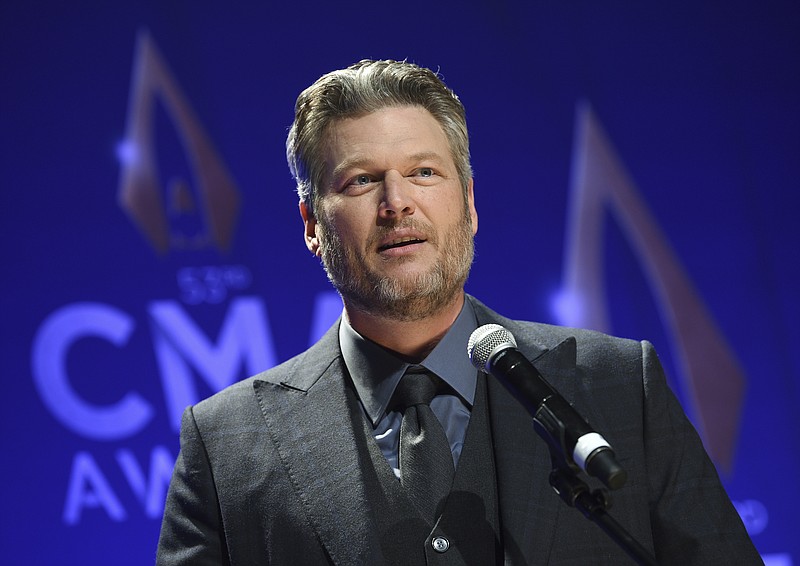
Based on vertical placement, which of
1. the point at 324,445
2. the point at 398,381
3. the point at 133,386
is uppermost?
the point at 133,386

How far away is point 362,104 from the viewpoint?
1838 mm

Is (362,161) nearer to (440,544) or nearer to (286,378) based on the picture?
(286,378)

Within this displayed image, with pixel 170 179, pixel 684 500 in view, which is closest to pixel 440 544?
pixel 684 500

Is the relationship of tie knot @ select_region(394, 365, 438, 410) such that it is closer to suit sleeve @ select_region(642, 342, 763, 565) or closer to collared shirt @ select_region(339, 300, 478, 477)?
collared shirt @ select_region(339, 300, 478, 477)

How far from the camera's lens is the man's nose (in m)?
1.70

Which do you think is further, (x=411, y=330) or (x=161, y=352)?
(x=161, y=352)

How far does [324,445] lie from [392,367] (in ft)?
0.67

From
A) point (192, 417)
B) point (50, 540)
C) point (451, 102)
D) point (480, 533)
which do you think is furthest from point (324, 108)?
point (50, 540)

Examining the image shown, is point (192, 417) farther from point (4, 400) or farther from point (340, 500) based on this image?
point (4, 400)

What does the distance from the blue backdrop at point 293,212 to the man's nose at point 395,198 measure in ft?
5.29

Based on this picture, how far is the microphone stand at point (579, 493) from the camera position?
1.11m

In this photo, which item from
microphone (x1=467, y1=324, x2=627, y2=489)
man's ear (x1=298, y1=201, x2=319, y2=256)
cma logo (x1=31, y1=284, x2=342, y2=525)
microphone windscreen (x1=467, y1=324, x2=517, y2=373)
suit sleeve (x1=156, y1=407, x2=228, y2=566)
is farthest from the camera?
cma logo (x1=31, y1=284, x2=342, y2=525)

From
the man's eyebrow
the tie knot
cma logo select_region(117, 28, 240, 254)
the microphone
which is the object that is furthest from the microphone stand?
cma logo select_region(117, 28, 240, 254)

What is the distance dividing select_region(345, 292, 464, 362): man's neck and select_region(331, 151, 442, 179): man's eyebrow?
288 mm
